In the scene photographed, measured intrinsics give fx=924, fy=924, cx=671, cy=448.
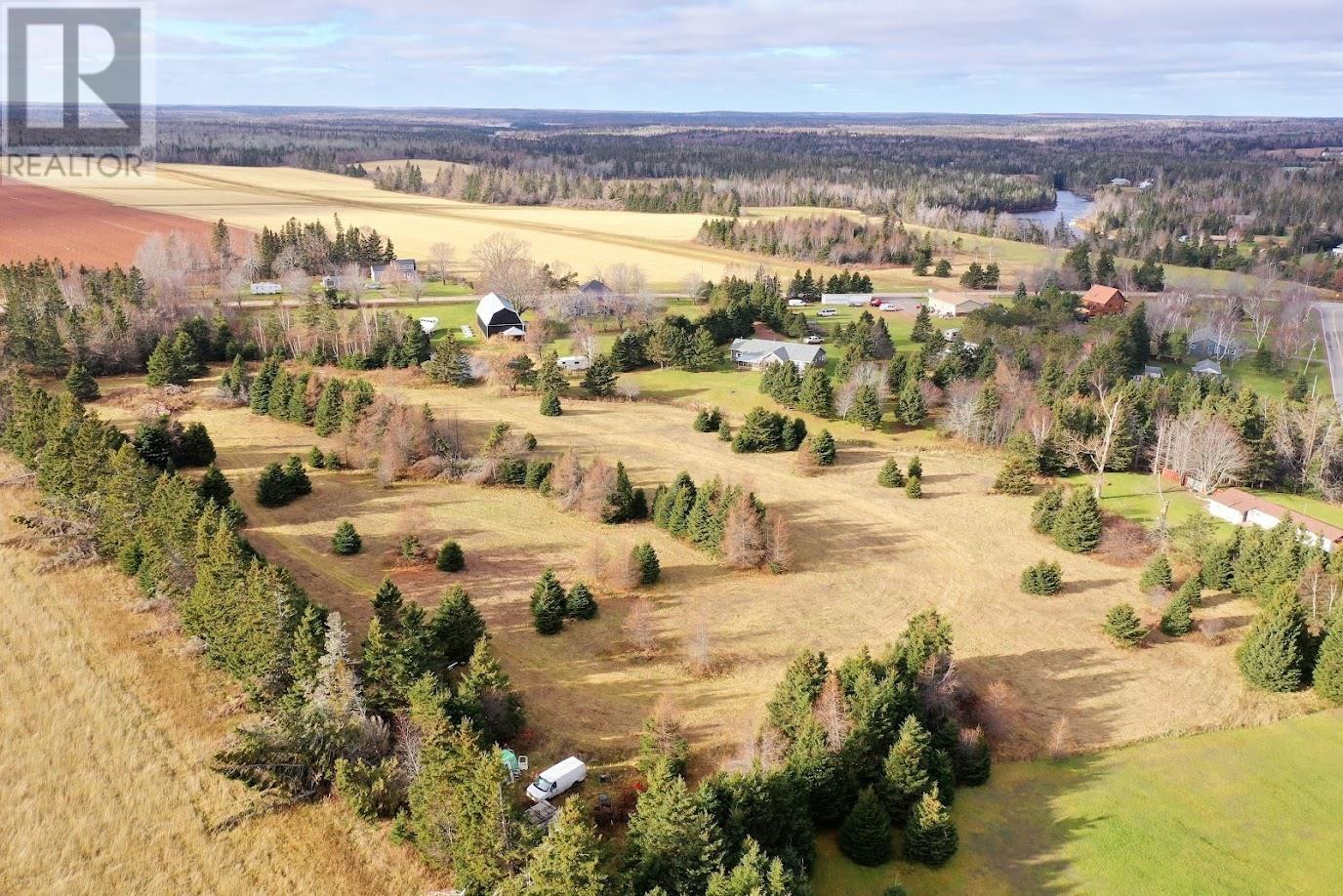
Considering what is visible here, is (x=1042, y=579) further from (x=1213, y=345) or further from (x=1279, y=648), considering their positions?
(x=1213, y=345)

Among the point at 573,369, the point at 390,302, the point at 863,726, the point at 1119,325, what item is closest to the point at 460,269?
the point at 390,302

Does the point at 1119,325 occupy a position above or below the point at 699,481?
above

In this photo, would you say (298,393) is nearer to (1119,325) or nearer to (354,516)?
(354,516)

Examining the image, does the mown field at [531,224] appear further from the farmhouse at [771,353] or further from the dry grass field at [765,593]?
the dry grass field at [765,593]

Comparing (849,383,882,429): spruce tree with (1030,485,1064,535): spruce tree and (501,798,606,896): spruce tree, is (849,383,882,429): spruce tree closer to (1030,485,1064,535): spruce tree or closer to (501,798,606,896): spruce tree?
(1030,485,1064,535): spruce tree

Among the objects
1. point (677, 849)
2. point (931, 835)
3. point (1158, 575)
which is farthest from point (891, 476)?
point (677, 849)

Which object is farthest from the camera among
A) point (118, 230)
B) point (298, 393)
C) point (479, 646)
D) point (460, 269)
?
point (118, 230)

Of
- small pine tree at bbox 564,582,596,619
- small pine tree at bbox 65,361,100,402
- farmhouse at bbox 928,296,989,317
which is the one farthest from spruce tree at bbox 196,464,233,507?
farmhouse at bbox 928,296,989,317
